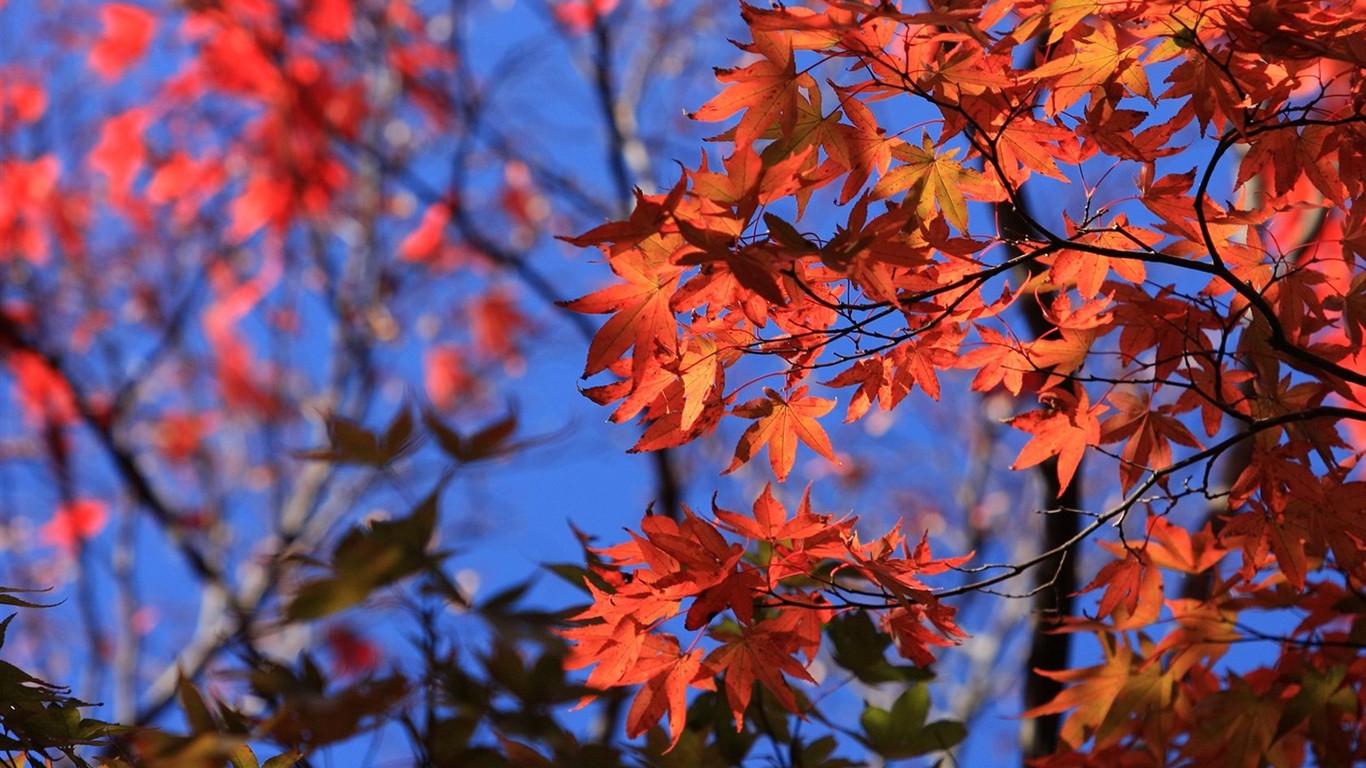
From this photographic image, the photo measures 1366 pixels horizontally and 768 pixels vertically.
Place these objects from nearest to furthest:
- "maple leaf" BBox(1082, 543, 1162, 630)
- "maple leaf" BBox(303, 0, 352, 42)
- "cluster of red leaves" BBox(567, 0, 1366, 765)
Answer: "cluster of red leaves" BBox(567, 0, 1366, 765) → "maple leaf" BBox(1082, 543, 1162, 630) → "maple leaf" BBox(303, 0, 352, 42)

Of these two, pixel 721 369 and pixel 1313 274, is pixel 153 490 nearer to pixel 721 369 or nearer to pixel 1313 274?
pixel 721 369

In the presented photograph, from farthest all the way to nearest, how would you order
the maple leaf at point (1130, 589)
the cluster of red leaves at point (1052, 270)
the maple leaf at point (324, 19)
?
the maple leaf at point (324, 19) < the maple leaf at point (1130, 589) < the cluster of red leaves at point (1052, 270)

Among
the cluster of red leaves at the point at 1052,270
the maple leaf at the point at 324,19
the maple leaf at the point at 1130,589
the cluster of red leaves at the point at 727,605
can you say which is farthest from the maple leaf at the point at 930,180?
the maple leaf at the point at 324,19

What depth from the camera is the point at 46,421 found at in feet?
19.6

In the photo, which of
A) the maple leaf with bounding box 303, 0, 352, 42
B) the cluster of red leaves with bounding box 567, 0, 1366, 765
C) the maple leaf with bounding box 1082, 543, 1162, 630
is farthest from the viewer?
the maple leaf with bounding box 303, 0, 352, 42

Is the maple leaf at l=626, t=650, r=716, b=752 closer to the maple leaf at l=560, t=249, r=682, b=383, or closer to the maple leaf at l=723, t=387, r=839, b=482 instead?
the maple leaf at l=723, t=387, r=839, b=482

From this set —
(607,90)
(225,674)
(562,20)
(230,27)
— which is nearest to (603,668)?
(225,674)

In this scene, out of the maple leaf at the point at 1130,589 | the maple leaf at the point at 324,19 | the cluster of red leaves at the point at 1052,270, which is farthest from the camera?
the maple leaf at the point at 324,19

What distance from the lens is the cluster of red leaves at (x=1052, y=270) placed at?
37.9 inches

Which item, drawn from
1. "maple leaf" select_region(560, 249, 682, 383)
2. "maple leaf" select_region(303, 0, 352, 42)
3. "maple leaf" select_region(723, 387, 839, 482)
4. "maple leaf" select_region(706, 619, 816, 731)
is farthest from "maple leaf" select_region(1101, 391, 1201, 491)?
"maple leaf" select_region(303, 0, 352, 42)

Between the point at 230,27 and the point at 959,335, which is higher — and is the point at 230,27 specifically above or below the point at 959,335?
above

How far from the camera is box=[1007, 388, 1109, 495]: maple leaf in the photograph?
1240mm

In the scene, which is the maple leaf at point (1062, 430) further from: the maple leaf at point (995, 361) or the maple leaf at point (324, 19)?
the maple leaf at point (324, 19)

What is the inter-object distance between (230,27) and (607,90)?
2.28 m
